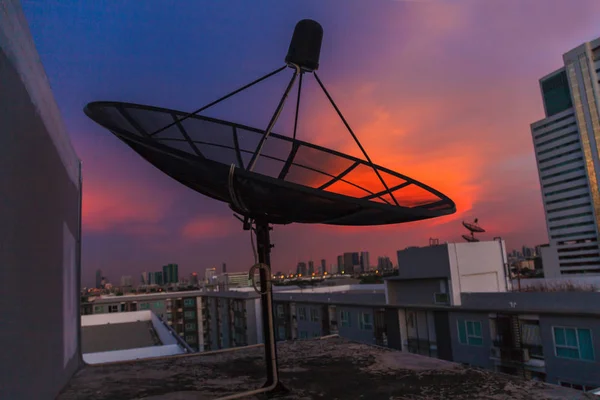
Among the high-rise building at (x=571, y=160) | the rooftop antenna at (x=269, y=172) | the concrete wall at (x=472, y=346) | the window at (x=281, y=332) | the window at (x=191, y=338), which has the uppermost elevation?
the high-rise building at (x=571, y=160)

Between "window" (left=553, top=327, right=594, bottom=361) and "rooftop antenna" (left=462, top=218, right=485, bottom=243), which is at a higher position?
"rooftop antenna" (left=462, top=218, right=485, bottom=243)

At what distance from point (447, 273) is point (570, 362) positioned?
8210 mm

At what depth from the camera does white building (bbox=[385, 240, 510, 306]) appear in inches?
1013

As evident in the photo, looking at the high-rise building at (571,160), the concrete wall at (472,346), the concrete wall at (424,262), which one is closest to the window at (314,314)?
the concrete wall at (424,262)

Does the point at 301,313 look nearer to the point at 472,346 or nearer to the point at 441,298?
the point at 441,298

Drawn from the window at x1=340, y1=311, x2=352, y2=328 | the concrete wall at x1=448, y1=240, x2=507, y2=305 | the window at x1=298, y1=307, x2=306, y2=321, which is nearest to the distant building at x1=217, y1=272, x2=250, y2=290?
the window at x1=298, y1=307, x2=306, y2=321

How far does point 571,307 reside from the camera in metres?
18.9

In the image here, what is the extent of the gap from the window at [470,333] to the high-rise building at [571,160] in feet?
308

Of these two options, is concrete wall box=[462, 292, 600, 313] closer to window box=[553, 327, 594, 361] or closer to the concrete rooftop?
window box=[553, 327, 594, 361]

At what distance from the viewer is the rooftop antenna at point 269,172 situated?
4.07 metres

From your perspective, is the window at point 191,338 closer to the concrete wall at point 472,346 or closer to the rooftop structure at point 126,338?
the rooftop structure at point 126,338

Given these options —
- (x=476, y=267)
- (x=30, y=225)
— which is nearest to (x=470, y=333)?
(x=476, y=267)

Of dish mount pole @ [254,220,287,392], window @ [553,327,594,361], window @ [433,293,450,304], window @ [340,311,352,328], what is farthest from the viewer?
window @ [340,311,352,328]

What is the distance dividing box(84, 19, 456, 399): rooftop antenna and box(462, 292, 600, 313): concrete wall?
54.0ft
